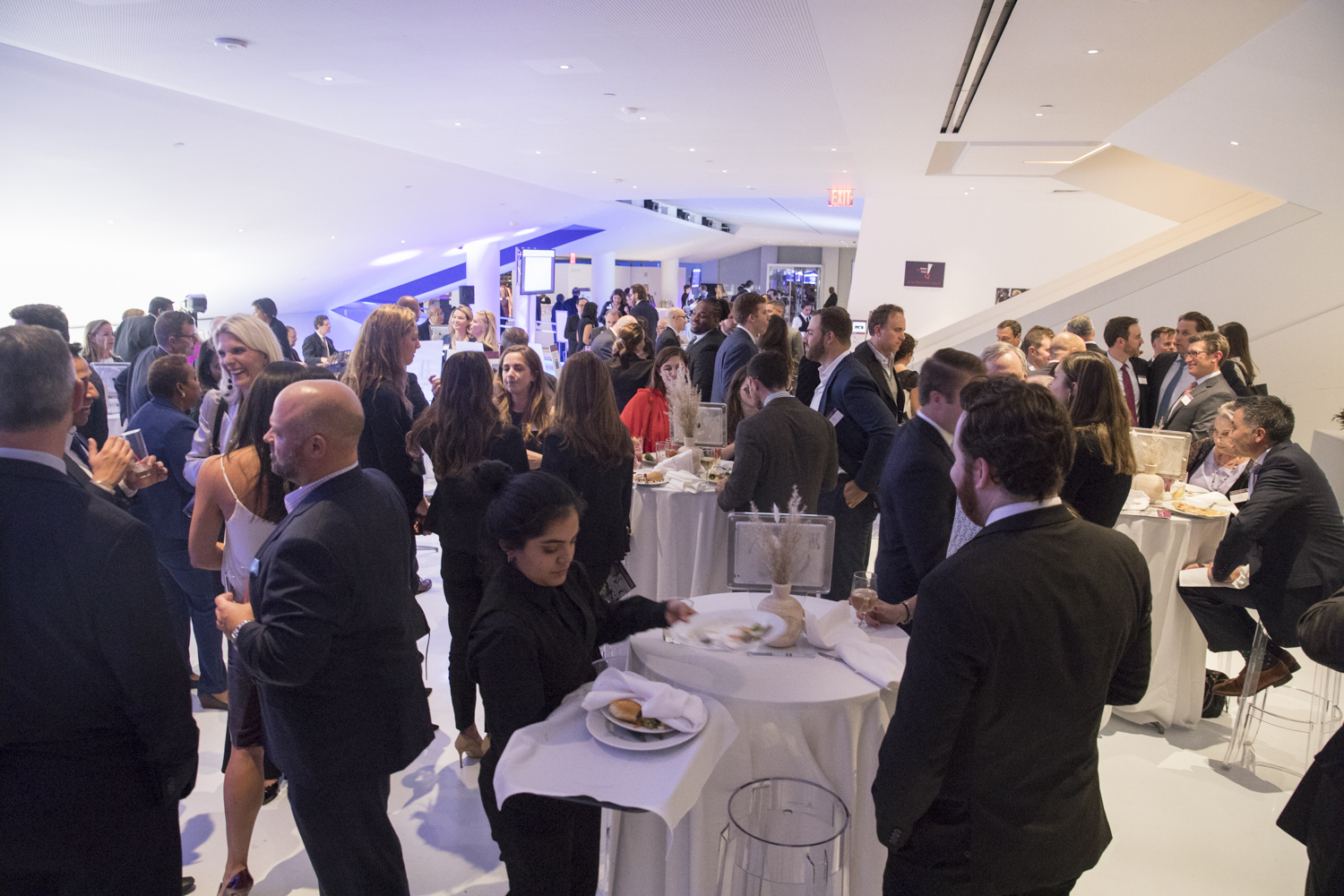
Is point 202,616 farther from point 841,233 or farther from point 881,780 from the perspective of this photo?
point 841,233

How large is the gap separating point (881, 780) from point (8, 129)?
938 cm

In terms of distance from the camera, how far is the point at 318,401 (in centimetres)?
180

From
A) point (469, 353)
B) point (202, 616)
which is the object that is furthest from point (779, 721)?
point (202, 616)

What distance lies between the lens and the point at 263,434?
2230 mm

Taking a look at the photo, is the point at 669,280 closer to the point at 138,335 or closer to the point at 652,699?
the point at 138,335

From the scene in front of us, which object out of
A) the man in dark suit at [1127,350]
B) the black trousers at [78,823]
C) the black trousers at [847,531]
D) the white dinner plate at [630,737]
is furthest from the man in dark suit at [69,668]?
the man in dark suit at [1127,350]

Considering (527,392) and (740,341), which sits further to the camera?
(740,341)

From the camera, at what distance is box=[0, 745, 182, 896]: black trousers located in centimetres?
→ 146

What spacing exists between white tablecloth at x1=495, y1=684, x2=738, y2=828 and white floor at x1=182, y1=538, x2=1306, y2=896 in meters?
1.19

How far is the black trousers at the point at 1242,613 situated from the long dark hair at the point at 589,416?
261 cm

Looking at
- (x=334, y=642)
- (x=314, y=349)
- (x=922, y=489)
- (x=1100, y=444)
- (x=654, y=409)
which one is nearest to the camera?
(x=334, y=642)

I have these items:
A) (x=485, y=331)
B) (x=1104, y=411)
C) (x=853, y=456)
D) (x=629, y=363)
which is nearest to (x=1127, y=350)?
(x=853, y=456)

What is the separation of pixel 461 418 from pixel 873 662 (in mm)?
1632

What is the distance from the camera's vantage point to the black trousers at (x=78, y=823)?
1461 millimetres
